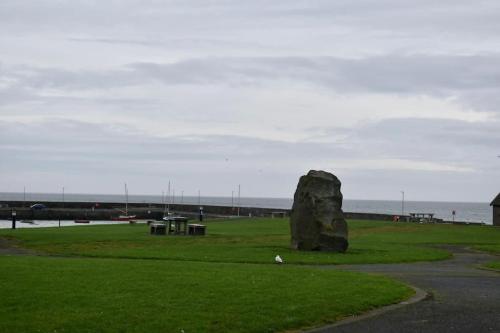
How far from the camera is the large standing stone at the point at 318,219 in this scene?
1162 inches

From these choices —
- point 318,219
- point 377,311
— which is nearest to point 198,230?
point 318,219

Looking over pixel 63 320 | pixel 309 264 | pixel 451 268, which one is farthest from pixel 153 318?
pixel 451 268

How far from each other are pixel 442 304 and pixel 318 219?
14670 mm

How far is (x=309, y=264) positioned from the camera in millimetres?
24688

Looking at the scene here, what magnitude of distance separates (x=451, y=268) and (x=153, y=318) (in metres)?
15.1

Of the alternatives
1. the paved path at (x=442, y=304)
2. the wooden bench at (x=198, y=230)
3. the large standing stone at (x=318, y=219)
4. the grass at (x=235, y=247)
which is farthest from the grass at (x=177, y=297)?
the wooden bench at (x=198, y=230)

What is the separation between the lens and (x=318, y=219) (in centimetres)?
2972

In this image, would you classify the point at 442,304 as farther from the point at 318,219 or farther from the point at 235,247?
the point at 235,247

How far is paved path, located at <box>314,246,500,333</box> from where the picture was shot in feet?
41.1

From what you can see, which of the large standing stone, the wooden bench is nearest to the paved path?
the large standing stone

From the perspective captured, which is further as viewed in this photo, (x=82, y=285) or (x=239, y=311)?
(x=82, y=285)

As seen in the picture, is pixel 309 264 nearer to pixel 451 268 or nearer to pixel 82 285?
pixel 451 268

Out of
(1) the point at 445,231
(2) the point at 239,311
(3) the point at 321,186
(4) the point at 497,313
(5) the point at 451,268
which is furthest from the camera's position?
(1) the point at 445,231

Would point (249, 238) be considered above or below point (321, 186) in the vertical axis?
below
